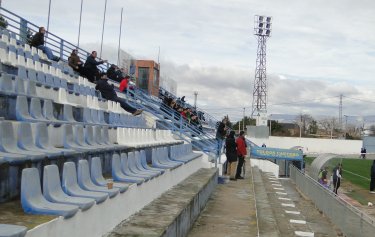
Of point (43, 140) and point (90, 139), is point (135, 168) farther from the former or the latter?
point (43, 140)

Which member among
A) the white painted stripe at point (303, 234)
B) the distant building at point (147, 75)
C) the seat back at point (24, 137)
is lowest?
the white painted stripe at point (303, 234)

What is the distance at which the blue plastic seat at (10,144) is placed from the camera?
4.15 m

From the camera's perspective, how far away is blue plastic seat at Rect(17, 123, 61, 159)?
14.7ft

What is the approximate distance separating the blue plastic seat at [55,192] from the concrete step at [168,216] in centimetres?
81

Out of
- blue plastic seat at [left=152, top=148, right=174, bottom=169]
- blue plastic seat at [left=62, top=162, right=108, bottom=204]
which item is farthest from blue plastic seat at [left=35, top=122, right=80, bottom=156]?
blue plastic seat at [left=152, top=148, right=174, bottom=169]

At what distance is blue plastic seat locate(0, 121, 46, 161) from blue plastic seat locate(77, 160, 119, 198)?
0.36 metres

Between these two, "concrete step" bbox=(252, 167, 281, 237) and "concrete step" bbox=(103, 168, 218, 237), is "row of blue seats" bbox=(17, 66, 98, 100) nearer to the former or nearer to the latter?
"concrete step" bbox=(103, 168, 218, 237)

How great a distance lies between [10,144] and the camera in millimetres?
4301

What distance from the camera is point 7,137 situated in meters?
4.30

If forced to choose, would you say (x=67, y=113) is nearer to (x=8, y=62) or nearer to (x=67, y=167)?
(x=8, y=62)

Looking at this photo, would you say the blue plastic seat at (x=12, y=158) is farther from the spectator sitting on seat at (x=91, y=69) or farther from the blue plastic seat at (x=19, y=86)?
the spectator sitting on seat at (x=91, y=69)

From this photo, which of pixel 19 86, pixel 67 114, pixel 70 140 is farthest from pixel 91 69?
pixel 70 140

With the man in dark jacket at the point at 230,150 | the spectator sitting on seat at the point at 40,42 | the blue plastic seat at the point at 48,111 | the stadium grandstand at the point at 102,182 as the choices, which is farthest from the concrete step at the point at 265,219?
the spectator sitting on seat at the point at 40,42

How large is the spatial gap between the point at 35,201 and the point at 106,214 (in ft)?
3.73
